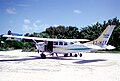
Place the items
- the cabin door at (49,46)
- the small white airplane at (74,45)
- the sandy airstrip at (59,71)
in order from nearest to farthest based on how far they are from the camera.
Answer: the sandy airstrip at (59,71) < the small white airplane at (74,45) < the cabin door at (49,46)

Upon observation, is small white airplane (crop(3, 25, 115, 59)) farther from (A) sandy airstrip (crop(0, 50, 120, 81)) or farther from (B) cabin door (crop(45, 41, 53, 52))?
(A) sandy airstrip (crop(0, 50, 120, 81))

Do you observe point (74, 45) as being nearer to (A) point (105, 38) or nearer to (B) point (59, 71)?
(A) point (105, 38)

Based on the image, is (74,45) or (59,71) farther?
(74,45)

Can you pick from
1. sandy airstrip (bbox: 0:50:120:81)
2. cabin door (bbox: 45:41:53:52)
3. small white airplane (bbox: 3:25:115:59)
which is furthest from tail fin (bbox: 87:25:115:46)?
sandy airstrip (bbox: 0:50:120:81)

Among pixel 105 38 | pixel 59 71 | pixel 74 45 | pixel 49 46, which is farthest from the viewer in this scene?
pixel 49 46

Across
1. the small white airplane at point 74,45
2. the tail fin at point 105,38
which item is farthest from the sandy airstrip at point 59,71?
the tail fin at point 105,38

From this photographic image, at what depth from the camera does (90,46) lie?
2375cm

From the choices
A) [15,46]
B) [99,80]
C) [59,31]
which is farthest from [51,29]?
[99,80]

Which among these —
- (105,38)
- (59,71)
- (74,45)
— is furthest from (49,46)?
(59,71)

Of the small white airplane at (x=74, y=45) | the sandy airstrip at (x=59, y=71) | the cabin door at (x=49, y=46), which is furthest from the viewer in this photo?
the cabin door at (x=49, y=46)

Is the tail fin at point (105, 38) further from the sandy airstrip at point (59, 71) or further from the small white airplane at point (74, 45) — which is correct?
the sandy airstrip at point (59, 71)

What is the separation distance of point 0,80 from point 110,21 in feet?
157

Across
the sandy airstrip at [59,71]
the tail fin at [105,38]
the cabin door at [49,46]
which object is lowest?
the sandy airstrip at [59,71]

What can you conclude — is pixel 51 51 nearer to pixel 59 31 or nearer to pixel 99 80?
pixel 99 80
